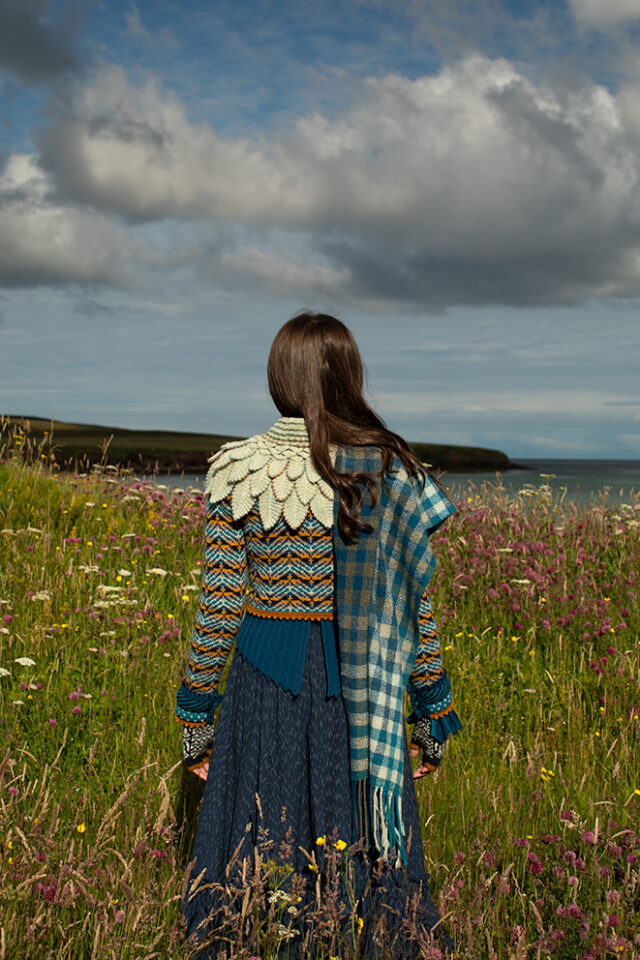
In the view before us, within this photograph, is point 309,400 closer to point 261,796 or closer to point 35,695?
point 261,796

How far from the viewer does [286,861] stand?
257 cm

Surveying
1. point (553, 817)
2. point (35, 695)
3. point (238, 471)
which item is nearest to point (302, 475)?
point (238, 471)

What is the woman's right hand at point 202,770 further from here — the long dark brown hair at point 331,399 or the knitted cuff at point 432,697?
the long dark brown hair at point 331,399

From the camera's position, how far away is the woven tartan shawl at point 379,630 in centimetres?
261

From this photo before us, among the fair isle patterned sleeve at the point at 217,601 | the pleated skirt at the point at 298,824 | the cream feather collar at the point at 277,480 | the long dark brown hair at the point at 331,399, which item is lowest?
the pleated skirt at the point at 298,824

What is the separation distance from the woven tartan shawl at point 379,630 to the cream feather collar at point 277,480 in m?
0.09

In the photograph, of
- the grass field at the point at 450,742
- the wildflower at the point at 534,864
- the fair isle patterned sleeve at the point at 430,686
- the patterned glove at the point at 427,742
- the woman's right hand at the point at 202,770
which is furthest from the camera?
the wildflower at the point at 534,864

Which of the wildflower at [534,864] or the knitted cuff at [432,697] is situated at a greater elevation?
the knitted cuff at [432,697]

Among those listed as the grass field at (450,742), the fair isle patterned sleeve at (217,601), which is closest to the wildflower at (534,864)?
the grass field at (450,742)

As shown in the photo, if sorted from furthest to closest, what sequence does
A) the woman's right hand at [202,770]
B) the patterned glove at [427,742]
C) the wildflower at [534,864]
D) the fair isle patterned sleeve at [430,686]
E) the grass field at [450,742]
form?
the wildflower at [534,864] → the woman's right hand at [202,770] → the patterned glove at [427,742] → the fair isle patterned sleeve at [430,686] → the grass field at [450,742]

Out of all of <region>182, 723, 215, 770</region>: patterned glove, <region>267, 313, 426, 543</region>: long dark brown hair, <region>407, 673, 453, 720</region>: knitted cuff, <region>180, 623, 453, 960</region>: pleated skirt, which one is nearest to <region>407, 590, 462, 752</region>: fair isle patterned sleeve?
<region>407, 673, 453, 720</region>: knitted cuff

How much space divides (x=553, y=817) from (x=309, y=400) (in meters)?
2.57

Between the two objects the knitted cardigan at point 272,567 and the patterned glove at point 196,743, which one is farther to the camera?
the patterned glove at point 196,743

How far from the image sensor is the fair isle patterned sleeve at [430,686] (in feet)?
9.04
